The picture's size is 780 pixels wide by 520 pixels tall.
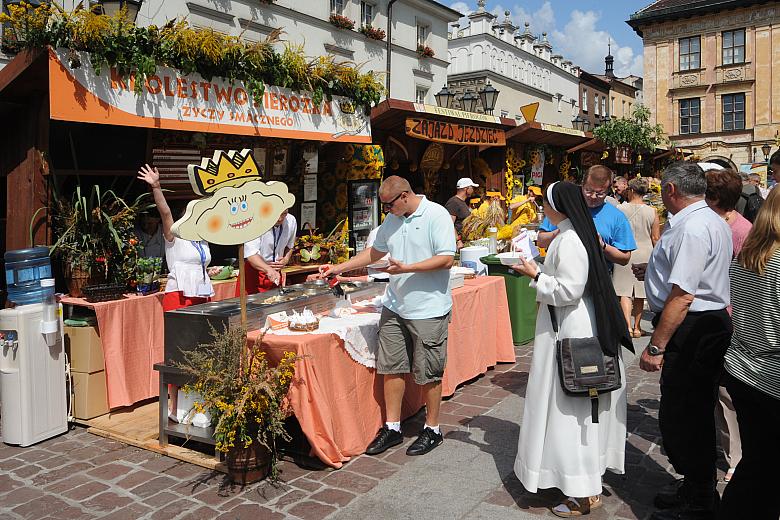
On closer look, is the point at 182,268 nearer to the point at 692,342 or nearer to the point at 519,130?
the point at 692,342

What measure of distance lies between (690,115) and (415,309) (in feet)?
149

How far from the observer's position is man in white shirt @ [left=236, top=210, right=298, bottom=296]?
605 centimetres

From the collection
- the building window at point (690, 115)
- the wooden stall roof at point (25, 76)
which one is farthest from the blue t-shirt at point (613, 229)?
the building window at point (690, 115)

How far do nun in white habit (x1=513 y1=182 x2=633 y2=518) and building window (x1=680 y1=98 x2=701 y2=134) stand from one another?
150 feet

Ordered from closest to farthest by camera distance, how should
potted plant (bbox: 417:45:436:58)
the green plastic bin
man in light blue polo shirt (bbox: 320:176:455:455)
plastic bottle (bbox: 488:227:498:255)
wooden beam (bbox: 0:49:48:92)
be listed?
man in light blue polo shirt (bbox: 320:176:455:455) < wooden beam (bbox: 0:49:48:92) < the green plastic bin < plastic bottle (bbox: 488:227:498:255) < potted plant (bbox: 417:45:436:58)

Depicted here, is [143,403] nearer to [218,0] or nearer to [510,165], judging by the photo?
[510,165]

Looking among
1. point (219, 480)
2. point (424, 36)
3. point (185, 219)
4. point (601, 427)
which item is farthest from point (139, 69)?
point (424, 36)

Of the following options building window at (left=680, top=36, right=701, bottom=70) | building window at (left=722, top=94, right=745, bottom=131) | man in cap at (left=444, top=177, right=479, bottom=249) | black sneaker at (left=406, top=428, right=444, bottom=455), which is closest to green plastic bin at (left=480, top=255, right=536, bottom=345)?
man in cap at (left=444, top=177, right=479, bottom=249)

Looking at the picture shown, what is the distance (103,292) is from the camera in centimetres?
539

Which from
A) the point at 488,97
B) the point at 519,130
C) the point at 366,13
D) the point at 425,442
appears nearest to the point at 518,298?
the point at 425,442

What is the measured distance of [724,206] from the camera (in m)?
4.16

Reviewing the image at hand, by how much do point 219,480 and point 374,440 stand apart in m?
1.11

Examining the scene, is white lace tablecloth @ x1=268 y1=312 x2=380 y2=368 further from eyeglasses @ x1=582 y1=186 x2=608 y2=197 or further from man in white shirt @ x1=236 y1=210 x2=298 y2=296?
eyeglasses @ x1=582 y1=186 x2=608 y2=197

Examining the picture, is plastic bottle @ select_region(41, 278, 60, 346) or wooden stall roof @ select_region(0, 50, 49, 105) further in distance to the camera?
wooden stall roof @ select_region(0, 50, 49, 105)
